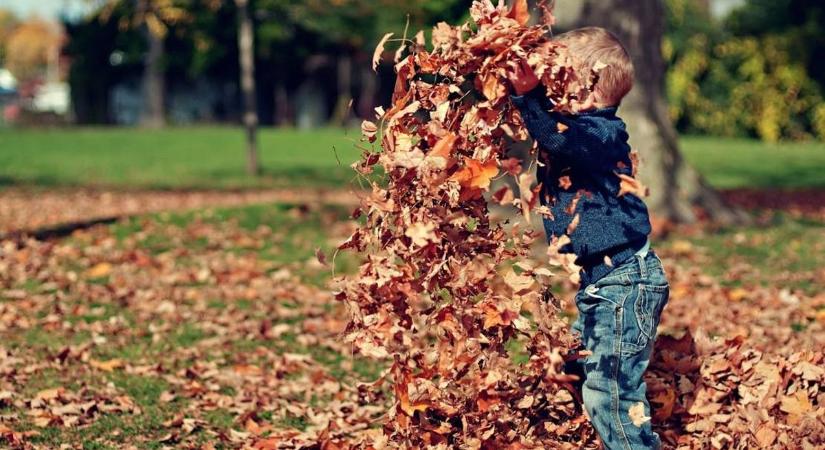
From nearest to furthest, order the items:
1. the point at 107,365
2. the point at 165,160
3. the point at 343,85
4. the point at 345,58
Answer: the point at 107,365 < the point at 165,160 < the point at 345,58 < the point at 343,85

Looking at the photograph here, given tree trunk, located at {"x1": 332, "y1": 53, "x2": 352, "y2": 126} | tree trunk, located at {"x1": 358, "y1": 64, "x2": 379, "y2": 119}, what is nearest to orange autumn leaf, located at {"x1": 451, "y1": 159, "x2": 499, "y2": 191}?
tree trunk, located at {"x1": 358, "y1": 64, "x2": 379, "y2": 119}

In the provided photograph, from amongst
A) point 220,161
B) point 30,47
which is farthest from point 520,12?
point 30,47

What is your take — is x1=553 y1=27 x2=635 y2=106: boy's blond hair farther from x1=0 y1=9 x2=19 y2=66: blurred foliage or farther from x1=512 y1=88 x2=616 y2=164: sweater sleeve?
x1=0 y1=9 x2=19 y2=66: blurred foliage

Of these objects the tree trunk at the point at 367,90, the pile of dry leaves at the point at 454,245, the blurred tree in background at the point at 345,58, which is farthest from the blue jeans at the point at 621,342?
the tree trunk at the point at 367,90

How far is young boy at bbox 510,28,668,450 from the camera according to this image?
361cm

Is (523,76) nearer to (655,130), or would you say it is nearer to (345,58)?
(655,130)

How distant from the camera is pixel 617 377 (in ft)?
11.9

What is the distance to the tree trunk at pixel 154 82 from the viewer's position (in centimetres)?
4244

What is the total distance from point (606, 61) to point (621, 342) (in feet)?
3.21

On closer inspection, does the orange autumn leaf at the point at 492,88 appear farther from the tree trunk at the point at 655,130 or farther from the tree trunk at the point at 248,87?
the tree trunk at the point at 248,87

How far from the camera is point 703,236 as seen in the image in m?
10.4

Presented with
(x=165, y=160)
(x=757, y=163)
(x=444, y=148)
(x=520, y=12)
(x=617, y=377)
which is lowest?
(x=757, y=163)

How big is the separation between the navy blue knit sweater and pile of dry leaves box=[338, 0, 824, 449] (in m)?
0.09

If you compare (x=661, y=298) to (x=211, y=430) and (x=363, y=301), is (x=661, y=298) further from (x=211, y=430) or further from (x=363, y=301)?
(x=211, y=430)
